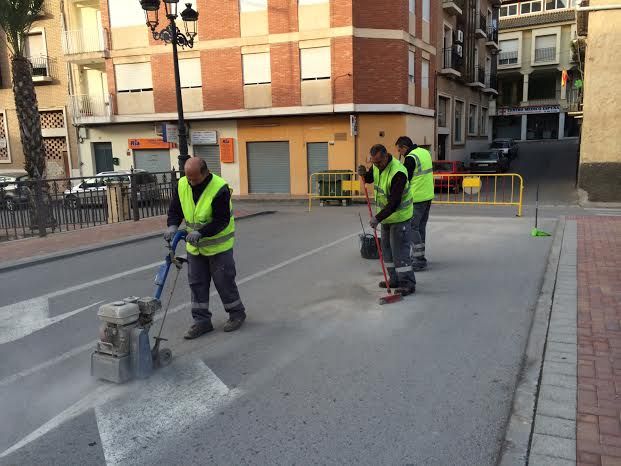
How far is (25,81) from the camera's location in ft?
45.8

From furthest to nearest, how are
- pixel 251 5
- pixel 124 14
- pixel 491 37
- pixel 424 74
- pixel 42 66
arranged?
pixel 491 37 → pixel 42 66 → pixel 424 74 → pixel 124 14 → pixel 251 5

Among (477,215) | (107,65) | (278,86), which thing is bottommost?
(477,215)

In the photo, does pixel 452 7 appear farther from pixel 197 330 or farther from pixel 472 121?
pixel 197 330

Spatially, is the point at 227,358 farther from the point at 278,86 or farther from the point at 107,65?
the point at 107,65

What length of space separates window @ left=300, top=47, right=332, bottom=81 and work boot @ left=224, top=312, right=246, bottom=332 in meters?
17.3

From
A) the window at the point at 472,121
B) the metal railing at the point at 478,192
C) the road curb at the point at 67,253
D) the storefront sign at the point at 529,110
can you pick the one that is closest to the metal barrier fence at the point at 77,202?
the road curb at the point at 67,253

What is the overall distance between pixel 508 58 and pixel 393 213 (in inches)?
Result: 1997

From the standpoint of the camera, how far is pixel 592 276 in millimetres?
6633

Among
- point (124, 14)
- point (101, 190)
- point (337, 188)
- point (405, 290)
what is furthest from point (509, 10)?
point (405, 290)

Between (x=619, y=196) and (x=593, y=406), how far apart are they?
1415 cm

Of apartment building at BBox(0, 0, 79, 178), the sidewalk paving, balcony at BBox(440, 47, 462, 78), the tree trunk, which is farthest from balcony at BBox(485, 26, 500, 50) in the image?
the sidewalk paving

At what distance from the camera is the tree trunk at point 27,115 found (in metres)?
13.9

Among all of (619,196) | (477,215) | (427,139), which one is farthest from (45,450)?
(427,139)

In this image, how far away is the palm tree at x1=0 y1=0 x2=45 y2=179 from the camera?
1345 cm
